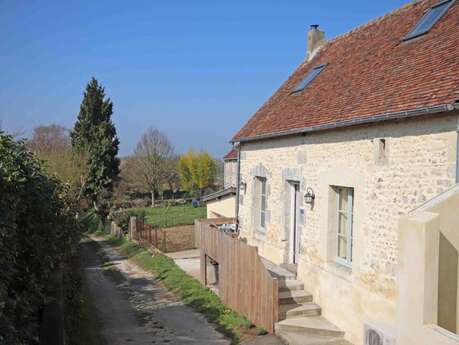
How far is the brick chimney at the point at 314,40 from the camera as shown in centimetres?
1477

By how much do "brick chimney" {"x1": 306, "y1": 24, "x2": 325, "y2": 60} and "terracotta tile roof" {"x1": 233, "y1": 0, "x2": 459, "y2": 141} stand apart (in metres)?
0.65

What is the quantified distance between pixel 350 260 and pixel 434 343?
405 cm

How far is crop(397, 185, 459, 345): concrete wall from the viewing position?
191 inches

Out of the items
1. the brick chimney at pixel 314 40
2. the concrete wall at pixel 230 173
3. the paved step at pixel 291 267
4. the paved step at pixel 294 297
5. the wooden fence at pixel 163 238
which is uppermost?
the brick chimney at pixel 314 40

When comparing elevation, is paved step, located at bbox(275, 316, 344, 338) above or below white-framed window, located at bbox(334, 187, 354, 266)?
below

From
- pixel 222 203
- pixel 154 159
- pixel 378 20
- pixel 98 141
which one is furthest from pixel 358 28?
pixel 154 159

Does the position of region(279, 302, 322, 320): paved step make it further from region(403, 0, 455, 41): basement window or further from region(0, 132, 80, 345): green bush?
region(403, 0, 455, 41): basement window

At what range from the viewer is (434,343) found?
180 inches

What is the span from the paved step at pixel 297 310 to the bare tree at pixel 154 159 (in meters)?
38.7

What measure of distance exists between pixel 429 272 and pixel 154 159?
45.3 m

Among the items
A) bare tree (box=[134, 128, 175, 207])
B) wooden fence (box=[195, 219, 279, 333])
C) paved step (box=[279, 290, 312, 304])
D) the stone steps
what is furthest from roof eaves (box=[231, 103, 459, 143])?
bare tree (box=[134, 128, 175, 207])

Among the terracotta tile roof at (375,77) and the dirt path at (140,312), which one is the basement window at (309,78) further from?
the dirt path at (140,312)

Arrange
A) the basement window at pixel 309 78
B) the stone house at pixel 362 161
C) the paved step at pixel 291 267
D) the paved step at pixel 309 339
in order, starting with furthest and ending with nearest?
1. the basement window at pixel 309 78
2. the paved step at pixel 291 267
3. the paved step at pixel 309 339
4. the stone house at pixel 362 161

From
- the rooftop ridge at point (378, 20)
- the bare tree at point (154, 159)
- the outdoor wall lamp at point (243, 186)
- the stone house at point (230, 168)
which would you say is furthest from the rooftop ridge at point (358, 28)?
the bare tree at point (154, 159)
